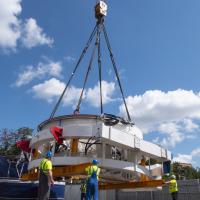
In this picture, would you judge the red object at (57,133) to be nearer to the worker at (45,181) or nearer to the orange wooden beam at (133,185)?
the orange wooden beam at (133,185)

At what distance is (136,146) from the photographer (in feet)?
64.7

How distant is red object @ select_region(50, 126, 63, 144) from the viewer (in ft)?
61.7

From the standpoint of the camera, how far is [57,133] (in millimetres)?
18984

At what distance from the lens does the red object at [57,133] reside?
18797 mm

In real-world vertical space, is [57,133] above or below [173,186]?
above

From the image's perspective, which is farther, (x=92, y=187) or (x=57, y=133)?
(x=57, y=133)

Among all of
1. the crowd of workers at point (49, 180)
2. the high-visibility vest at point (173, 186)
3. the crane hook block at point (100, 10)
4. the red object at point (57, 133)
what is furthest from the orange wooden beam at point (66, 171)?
the crane hook block at point (100, 10)

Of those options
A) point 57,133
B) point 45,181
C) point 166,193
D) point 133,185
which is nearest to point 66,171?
point 57,133

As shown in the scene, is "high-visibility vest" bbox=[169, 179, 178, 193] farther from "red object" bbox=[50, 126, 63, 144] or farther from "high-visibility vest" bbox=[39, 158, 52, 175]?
"high-visibility vest" bbox=[39, 158, 52, 175]

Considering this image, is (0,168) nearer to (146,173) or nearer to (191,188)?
(146,173)

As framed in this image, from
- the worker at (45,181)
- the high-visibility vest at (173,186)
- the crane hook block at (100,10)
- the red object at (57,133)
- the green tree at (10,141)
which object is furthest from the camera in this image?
the green tree at (10,141)

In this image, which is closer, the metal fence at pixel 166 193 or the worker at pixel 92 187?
the worker at pixel 92 187

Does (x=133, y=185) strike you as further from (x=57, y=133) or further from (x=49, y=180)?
(x=49, y=180)

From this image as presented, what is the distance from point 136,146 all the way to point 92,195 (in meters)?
7.60
